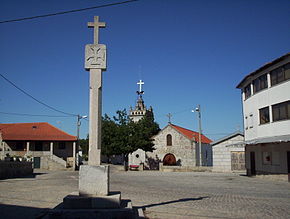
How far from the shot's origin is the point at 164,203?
9516mm

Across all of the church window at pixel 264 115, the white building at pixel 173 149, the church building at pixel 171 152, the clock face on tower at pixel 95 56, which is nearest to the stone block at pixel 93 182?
the clock face on tower at pixel 95 56

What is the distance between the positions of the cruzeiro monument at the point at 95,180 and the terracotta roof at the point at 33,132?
32.6 m

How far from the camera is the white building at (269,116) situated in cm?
1877

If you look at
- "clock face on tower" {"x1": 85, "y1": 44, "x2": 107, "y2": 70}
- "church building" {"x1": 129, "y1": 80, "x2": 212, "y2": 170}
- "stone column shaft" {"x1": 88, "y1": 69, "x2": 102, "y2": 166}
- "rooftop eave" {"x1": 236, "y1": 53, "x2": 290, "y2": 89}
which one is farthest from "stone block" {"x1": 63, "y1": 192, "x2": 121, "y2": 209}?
"church building" {"x1": 129, "y1": 80, "x2": 212, "y2": 170}

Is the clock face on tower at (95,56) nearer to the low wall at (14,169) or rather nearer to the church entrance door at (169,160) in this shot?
the low wall at (14,169)

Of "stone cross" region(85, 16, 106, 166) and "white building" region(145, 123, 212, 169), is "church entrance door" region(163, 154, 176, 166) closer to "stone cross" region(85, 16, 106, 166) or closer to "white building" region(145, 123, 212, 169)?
"white building" region(145, 123, 212, 169)

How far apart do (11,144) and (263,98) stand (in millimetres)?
32181

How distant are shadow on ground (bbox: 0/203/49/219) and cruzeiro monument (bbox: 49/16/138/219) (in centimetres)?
116

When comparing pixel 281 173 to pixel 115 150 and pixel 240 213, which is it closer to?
pixel 240 213

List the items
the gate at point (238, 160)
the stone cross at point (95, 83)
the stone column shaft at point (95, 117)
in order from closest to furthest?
the stone column shaft at point (95, 117), the stone cross at point (95, 83), the gate at point (238, 160)

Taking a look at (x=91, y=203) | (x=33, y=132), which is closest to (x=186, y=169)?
(x=33, y=132)

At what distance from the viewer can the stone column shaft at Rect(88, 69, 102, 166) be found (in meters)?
7.37

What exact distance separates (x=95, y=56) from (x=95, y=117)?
166cm

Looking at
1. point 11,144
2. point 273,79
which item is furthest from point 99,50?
point 11,144
